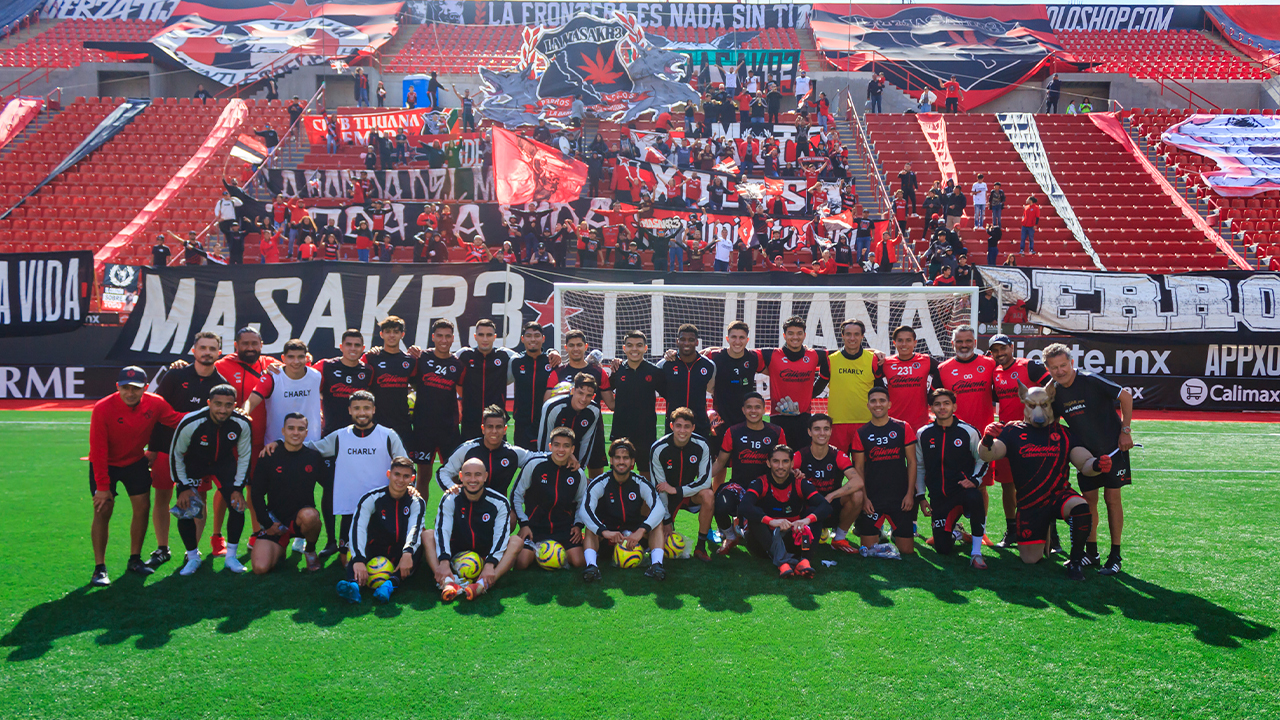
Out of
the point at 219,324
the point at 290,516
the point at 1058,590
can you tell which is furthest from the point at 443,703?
the point at 219,324

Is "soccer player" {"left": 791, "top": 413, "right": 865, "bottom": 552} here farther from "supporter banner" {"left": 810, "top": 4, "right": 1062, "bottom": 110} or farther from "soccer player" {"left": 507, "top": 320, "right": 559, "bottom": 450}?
"supporter banner" {"left": 810, "top": 4, "right": 1062, "bottom": 110}

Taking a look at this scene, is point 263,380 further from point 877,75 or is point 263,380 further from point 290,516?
Answer: point 877,75

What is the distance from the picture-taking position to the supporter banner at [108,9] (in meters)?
38.2

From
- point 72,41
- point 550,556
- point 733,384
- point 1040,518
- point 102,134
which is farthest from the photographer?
point 72,41

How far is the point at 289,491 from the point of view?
6645mm

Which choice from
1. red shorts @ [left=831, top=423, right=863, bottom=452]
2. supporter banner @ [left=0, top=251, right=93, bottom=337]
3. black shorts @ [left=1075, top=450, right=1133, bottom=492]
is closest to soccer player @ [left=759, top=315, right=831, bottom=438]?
red shorts @ [left=831, top=423, right=863, bottom=452]

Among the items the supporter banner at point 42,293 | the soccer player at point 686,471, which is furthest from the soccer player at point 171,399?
the supporter banner at point 42,293

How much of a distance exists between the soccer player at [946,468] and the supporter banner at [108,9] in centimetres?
4261

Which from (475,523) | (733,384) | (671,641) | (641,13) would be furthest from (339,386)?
(641,13)

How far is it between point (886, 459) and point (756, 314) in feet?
24.8

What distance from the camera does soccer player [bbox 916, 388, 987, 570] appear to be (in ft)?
23.1

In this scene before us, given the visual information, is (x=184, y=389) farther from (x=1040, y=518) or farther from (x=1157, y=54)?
(x=1157, y=54)

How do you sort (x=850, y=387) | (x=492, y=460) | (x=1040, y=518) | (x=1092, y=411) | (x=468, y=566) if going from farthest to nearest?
1. (x=850, y=387)
2. (x=492, y=460)
3. (x=1092, y=411)
4. (x=1040, y=518)
5. (x=468, y=566)

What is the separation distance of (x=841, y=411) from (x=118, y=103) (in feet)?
104
